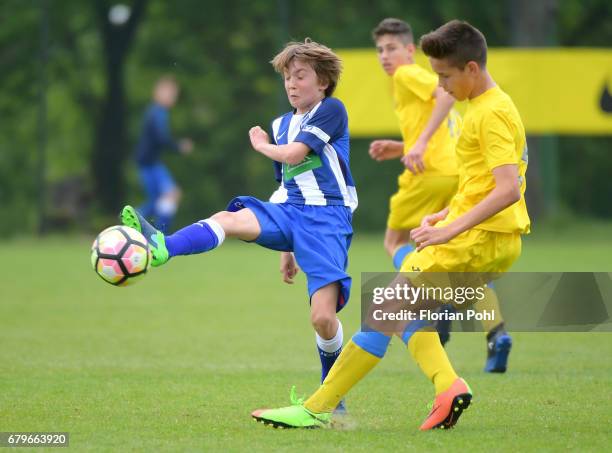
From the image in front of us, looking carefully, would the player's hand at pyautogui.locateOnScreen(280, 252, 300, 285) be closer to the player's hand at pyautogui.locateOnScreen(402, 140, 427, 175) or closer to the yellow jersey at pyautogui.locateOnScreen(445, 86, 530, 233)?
A: the yellow jersey at pyautogui.locateOnScreen(445, 86, 530, 233)

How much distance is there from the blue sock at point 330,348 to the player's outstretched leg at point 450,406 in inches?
25.0

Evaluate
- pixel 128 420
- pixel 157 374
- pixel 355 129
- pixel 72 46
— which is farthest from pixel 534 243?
pixel 128 420

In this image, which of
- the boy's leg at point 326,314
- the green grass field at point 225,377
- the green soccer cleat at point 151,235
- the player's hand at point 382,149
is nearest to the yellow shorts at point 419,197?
the player's hand at point 382,149

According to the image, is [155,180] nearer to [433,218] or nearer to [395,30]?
[395,30]

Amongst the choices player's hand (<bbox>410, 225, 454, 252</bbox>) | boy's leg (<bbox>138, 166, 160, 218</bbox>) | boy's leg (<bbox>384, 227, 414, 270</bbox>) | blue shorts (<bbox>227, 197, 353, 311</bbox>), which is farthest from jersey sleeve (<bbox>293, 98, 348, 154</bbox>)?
boy's leg (<bbox>138, 166, 160, 218</bbox>)

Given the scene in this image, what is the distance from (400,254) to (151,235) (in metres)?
2.83

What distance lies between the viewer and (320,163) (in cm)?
518

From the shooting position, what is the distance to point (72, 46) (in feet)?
66.1

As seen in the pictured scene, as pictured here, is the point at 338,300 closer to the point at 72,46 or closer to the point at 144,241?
the point at 144,241

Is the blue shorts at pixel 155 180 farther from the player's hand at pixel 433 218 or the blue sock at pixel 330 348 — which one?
the player's hand at pixel 433 218

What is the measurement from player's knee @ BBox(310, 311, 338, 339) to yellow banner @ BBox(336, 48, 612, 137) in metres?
11.4

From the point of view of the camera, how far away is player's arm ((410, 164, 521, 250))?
4484mm

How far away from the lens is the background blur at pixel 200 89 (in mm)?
18531

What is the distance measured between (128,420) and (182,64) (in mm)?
16978
